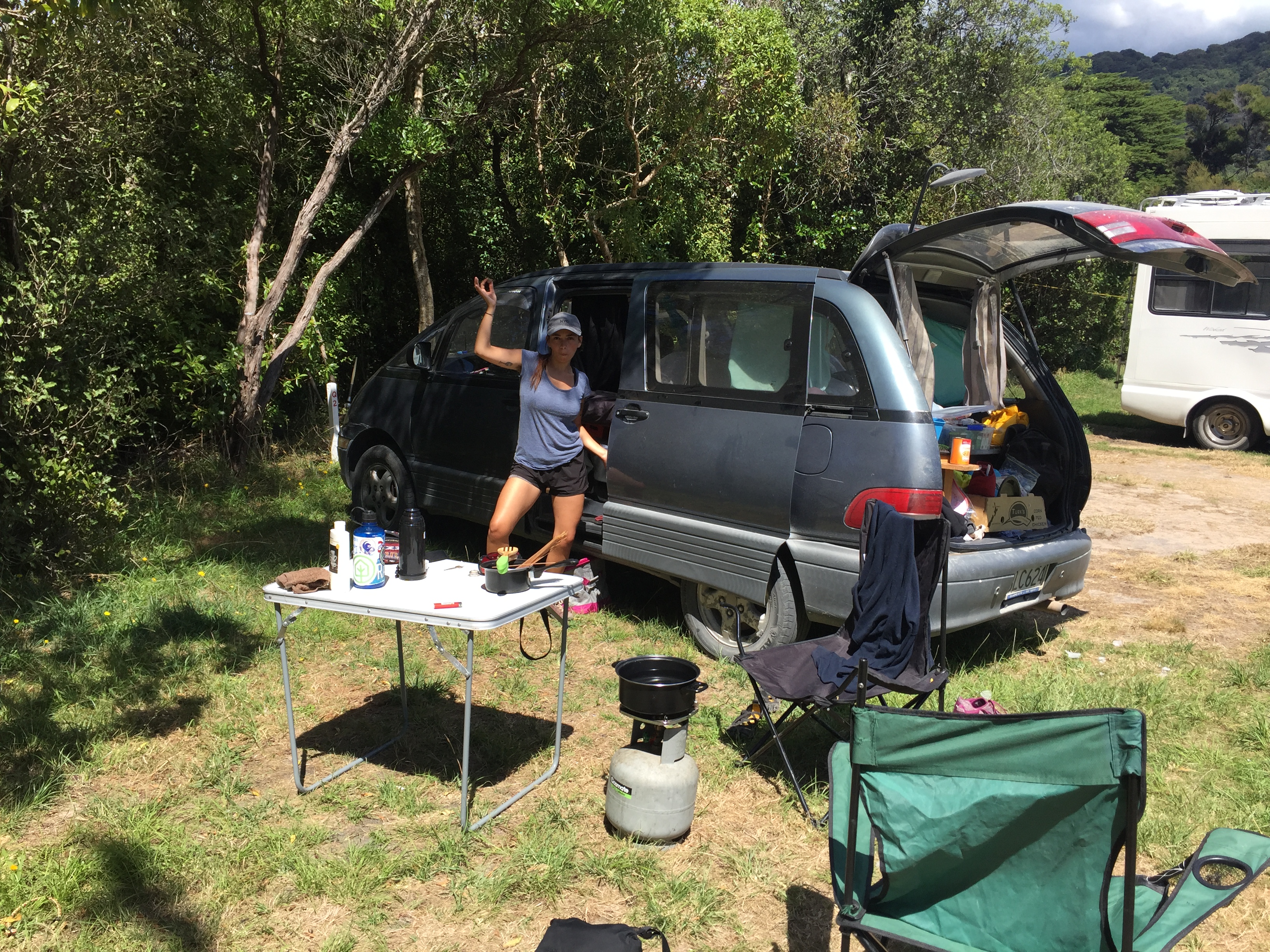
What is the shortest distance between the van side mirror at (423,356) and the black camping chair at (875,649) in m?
3.48

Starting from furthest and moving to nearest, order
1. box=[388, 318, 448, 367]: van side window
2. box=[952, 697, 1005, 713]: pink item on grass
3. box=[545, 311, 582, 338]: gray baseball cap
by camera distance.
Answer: box=[388, 318, 448, 367]: van side window → box=[545, 311, 582, 338]: gray baseball cap → box=[952, 697, 1005, 713]: pink item on grass

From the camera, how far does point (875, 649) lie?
397cm

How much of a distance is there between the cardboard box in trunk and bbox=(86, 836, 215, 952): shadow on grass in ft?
13.4

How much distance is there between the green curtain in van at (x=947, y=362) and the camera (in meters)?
5.44

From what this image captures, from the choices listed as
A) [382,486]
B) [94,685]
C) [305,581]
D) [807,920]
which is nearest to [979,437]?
[807,920]

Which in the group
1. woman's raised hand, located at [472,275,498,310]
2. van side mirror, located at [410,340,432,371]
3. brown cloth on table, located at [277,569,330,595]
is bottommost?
brown cloth on table, located at [277,569,330,595]

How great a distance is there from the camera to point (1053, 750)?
223 cm

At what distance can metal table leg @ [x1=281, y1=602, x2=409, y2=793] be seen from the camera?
381 cm

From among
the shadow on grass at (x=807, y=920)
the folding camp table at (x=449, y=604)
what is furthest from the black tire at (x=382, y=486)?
the shadow on grass at (x=807, y=920)

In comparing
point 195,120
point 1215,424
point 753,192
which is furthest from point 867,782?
point 753,192

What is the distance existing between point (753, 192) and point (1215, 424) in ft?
24.5

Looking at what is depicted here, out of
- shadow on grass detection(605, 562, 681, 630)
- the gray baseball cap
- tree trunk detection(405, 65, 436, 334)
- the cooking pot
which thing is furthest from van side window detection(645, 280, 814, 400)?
tree trunk detection(405, 65, 436, 334)

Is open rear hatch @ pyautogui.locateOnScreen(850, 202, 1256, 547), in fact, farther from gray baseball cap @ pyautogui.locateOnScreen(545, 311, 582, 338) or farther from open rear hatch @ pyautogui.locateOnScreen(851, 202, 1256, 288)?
gray baseball cap @ pyautogui.locateOnScreen(545, 311, 582, 338)

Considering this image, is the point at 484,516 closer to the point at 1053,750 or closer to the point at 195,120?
the point at 1053,750
